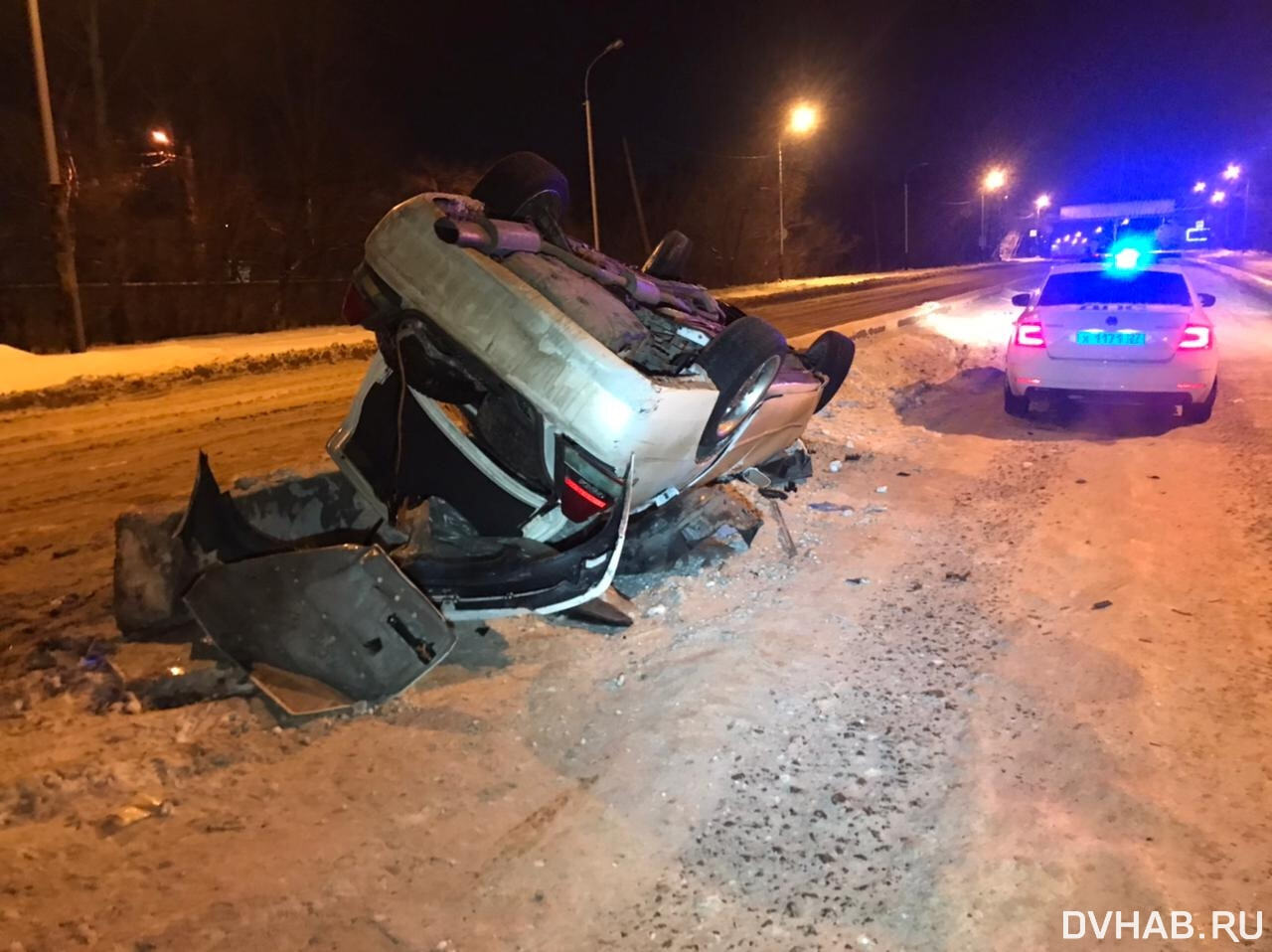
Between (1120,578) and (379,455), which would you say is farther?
(1120,578)

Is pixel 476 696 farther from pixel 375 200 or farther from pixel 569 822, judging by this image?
pixel 375 200

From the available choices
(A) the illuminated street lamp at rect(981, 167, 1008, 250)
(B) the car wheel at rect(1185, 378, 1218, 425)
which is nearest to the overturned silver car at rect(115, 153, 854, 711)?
(B) the car wheel at rect(1185, 378, 1218, 425)

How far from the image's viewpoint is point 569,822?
288cm

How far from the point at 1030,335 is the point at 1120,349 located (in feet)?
2.61

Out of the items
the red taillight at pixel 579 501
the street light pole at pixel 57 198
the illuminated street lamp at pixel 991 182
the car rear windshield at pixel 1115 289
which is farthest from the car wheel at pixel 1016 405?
the illuminated street lamp at pixel 991 182

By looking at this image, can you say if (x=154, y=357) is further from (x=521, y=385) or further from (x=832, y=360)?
(x=521, y=385)

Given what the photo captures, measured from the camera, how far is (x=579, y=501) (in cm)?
369

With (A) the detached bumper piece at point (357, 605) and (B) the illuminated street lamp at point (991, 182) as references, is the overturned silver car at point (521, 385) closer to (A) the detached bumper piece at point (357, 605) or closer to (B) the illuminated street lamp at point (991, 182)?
(A) the detached bumper piece at point (357, 605)

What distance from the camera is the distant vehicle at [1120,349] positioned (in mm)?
8031

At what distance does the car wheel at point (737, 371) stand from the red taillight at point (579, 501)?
53 cm

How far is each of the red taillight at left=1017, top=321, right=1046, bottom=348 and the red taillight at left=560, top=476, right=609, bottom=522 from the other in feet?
21.0

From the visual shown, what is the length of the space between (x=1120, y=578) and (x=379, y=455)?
3.92 meters

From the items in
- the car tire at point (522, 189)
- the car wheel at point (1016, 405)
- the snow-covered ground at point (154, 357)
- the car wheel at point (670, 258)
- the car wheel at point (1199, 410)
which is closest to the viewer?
the car tire at point (522, 189)

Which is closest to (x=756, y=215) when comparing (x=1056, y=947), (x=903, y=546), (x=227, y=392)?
(x=227, y=392)
